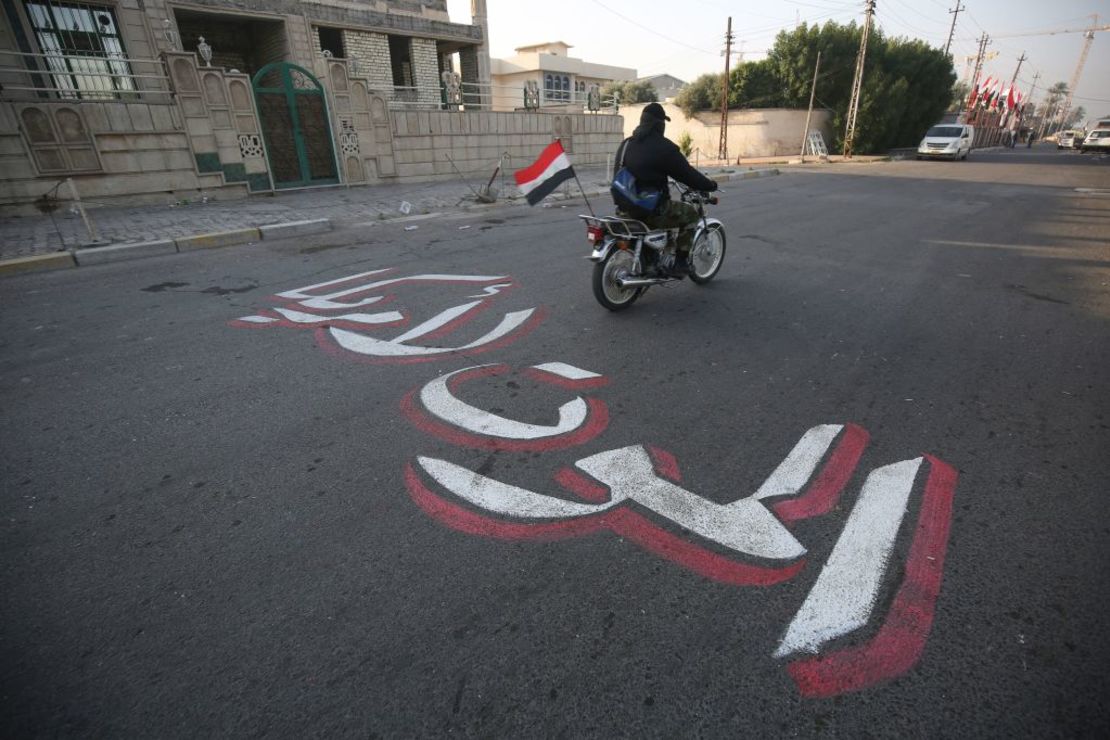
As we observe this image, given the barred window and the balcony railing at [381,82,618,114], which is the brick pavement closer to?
the balcony railing at [381,82,618,114]

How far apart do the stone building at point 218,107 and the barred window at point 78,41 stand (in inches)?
1.1

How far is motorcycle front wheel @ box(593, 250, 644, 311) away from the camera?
197 inches

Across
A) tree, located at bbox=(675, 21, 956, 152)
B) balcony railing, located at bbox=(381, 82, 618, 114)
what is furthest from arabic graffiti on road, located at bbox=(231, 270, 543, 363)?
tree, located at bbox=(675, 21, 956, 152)

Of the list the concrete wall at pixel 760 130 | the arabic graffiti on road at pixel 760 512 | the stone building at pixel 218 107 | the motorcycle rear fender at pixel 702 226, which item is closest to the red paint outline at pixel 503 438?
the arabic graffiti on road at pixel 760 512

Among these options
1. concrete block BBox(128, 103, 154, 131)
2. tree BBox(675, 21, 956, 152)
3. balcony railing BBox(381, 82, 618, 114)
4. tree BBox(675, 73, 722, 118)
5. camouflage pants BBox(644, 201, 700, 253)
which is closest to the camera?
camouflage pants BBox(644, 201, 700, 253)

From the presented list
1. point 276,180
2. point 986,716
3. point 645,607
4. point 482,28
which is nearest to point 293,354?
point 645,607

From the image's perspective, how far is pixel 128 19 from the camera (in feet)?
46.3

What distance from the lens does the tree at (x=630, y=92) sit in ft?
163

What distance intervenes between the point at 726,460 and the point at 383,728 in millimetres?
2033

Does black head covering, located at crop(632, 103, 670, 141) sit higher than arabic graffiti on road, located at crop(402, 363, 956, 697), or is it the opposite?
black head covering, located at crop(632, 103, 670, 141)

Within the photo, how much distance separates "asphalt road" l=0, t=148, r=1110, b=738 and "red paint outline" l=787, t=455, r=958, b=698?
0.04ft

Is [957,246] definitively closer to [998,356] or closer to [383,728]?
[998,356]

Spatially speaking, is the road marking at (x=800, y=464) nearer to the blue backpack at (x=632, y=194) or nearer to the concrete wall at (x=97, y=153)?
the blue backpack at (x=632, y=194)

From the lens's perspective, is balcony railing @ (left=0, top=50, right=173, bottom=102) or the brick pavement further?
balcony railing @ (left=0, top=50, right=173, bottom=102)
